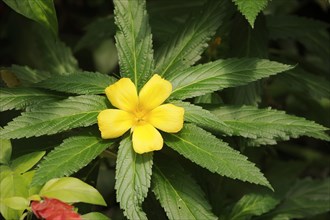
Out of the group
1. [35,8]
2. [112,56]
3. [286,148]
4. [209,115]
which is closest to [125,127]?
[209,115]

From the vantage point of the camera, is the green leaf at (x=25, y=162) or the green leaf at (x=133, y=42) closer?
the green leaf at (x=25, y=162)

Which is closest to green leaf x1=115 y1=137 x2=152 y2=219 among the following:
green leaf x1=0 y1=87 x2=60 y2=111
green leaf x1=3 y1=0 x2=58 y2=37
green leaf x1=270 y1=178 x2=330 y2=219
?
green leaf x1=0 y1=87 x2=60 y2=111

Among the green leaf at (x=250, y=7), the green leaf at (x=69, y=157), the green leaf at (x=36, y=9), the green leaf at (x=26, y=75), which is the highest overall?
the green leaf at (x=36, y=9)

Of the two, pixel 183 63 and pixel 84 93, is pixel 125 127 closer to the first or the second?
pixel 84 93

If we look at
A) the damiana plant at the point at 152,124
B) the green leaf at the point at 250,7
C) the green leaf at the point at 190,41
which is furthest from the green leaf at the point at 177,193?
the green leaf at the point at 250,7

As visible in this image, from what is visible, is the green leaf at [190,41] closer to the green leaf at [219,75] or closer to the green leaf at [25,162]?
the green leaf at [219,75]
